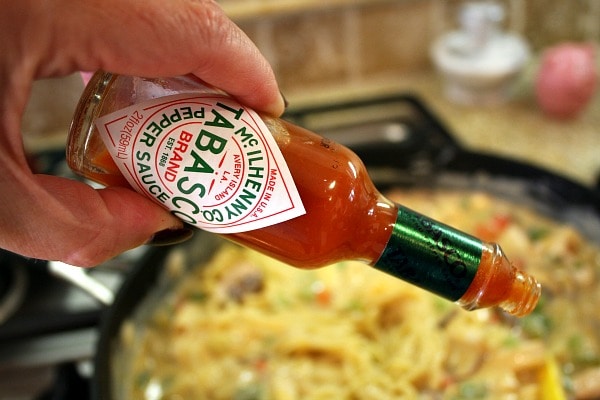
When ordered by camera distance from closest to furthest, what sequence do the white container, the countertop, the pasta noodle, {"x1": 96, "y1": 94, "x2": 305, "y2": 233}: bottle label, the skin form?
the skin → {"x1": 96, "y1": 94, "x2": 305, "y2": 233}: bottle label → the pasta noodle → the countertop → the white container

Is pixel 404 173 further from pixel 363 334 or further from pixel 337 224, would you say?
pixel 337 224

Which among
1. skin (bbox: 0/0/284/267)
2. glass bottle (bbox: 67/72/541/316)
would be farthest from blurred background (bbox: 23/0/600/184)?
skin (bbox: 0/0/284/267)

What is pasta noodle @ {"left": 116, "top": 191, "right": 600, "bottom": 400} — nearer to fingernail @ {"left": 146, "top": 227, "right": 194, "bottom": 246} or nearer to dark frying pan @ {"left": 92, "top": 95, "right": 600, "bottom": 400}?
dark frying pan @ {"left": 92, "top": 95, "right": 600, "bottom": 400}

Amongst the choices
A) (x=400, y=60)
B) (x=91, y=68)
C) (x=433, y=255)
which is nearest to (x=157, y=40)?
(x=91, y=68)

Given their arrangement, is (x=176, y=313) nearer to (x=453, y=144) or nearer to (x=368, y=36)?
(x=453, y=144)

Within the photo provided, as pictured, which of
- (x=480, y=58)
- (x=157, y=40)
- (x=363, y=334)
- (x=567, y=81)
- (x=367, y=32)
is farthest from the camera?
(x=367, y=32)

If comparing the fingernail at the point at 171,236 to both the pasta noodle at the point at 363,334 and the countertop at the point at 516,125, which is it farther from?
the countertop at the point at 516,125

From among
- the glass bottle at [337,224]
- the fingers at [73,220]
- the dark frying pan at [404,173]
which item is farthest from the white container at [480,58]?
the fingers at [73,220]
